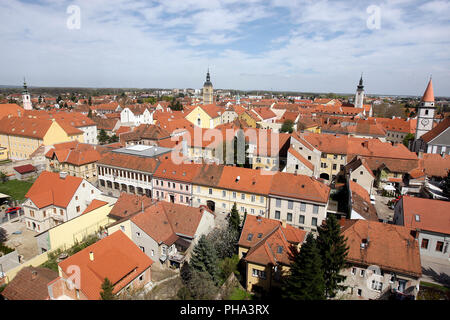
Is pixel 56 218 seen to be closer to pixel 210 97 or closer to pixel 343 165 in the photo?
pixel 343 165

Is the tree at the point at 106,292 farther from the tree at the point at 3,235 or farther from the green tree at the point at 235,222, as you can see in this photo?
the tree at the point at 3,235

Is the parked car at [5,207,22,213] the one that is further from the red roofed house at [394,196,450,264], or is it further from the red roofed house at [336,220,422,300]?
the red roofed house at [394,196,450,264]

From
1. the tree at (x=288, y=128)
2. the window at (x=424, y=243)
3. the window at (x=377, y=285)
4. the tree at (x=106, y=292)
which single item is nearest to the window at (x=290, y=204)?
the window at (x=377, y=285)

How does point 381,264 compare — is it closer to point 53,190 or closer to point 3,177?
point 53,190

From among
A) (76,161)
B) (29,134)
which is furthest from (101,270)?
(29,134)

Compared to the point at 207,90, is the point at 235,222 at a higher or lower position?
lower

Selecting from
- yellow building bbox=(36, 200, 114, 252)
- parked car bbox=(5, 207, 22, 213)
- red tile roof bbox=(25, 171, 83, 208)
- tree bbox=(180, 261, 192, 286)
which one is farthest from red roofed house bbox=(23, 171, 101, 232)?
tree bbox=(180, 261, 192, 286)
